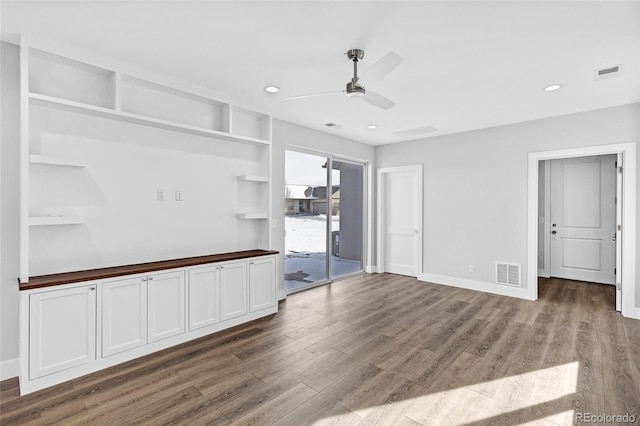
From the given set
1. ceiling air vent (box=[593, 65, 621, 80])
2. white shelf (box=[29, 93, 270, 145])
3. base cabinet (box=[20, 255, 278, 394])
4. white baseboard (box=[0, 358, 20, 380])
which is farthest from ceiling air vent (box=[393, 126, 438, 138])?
white baseboard (box=[0, 358, 20, 380])

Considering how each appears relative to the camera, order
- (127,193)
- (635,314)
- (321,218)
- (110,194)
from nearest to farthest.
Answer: (110,194), (127,193), (635,314), (321,218)

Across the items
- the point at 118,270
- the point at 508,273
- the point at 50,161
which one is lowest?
the point at 508,273

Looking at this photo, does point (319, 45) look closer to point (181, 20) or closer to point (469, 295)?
point (181, 20)

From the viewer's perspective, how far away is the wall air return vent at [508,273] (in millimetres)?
4797

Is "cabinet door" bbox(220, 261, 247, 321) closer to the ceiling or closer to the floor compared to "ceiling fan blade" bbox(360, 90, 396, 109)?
closer to the floor

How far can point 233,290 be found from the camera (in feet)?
11.8

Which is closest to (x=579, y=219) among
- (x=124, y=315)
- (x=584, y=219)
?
(x=584, y=219)

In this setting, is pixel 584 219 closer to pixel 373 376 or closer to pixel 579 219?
pixel 579 219

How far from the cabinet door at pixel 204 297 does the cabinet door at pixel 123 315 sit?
18.0 inches

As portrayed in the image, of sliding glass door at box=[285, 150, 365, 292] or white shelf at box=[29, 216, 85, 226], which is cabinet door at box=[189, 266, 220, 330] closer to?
white shelf at box=[29, 216, 85, 226]

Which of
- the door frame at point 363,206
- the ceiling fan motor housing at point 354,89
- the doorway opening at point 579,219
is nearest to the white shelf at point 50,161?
the ceiling fan motor housing at point 354,89

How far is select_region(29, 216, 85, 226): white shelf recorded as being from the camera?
2422mm

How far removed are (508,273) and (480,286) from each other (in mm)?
491

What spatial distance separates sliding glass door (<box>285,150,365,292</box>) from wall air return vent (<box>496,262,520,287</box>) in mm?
2540
